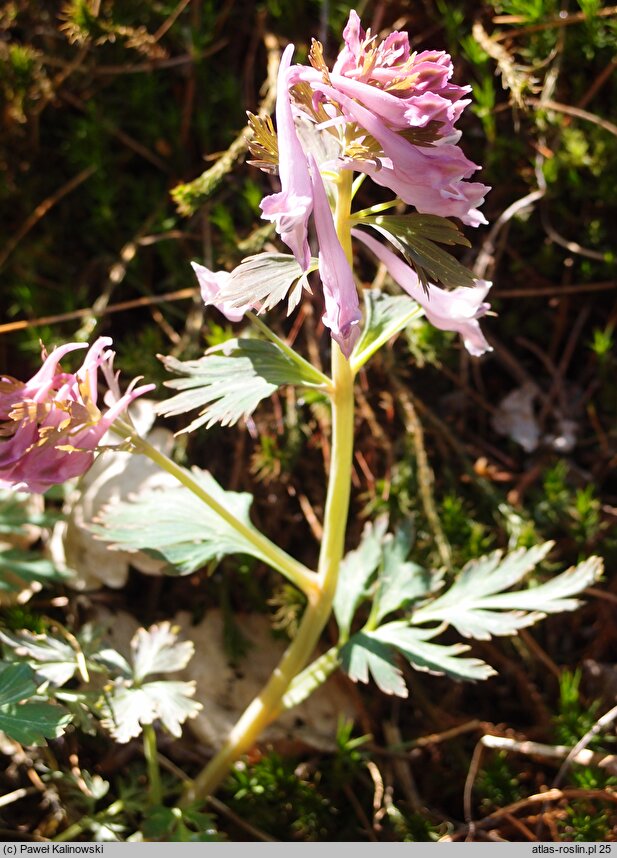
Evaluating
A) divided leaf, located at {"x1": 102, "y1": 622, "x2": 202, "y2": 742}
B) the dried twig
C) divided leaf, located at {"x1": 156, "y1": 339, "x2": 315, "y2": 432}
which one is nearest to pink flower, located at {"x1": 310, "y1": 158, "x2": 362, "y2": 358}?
divided leaf, located at {"x1": 156, "y1": 339, "x2": 315, "y2": 432}

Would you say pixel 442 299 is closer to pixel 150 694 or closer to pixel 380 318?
pixel 380 318

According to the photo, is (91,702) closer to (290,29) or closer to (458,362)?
(458,362)

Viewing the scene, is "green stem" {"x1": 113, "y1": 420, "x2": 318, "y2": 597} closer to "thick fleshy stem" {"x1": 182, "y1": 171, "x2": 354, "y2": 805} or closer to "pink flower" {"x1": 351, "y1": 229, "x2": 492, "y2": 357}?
"thick fleshy stem" {"x1": 182, "y1": 171, "x2": 354, "y2": 805}

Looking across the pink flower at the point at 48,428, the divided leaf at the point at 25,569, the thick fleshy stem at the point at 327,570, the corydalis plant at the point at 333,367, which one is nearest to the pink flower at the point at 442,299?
the corydalis plant at the point at 333,367

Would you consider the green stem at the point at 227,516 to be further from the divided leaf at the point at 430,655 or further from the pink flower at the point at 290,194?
the pink flower at the point at 290,194

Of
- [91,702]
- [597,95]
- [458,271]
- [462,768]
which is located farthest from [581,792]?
[597,95]

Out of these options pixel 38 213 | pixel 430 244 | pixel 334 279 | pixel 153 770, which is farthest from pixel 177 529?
pixel 38 213
